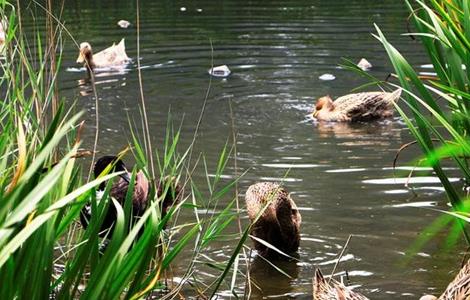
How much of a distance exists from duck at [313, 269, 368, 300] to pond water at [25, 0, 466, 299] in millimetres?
1081

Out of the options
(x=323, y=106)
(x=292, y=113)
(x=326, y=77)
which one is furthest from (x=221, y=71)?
(x=323, y=106)

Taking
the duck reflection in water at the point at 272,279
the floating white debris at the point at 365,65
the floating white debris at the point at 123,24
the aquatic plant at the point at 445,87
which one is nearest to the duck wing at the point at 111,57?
the floating white debris at the point at 365,65

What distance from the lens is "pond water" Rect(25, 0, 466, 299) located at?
5812 millimetres

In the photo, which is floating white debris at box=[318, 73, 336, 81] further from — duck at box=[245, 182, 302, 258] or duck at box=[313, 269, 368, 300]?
duck at box=[313, 269, 368, 300]

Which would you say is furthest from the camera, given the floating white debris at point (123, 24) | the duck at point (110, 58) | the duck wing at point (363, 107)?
the floating white debris at point (123, 24)

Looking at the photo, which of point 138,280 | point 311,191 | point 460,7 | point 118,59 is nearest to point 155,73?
point 118,59

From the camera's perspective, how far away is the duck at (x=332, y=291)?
3.85m

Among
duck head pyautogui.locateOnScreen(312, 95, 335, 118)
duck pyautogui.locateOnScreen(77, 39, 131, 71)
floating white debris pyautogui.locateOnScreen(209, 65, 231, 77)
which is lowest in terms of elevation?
duck pyautogui.locateOnScreen(77, 39, 131, 71)

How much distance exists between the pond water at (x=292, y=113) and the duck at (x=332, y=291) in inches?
42.5

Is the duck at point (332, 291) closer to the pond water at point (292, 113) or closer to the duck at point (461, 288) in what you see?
the duck at point (461, 288)

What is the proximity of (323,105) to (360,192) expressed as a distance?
9.27ft

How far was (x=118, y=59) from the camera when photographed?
13750 mm

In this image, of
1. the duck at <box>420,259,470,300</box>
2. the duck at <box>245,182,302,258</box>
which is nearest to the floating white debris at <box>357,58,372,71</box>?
the duck at <box>245,182,302,258</box>

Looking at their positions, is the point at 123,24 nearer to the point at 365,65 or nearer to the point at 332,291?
the point at 365,65
